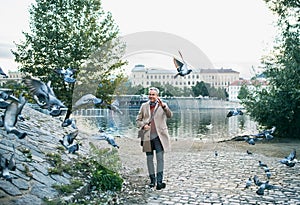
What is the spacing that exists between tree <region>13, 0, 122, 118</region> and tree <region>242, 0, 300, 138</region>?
7494 mm

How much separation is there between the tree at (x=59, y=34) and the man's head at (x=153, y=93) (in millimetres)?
11183

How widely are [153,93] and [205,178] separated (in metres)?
2.88

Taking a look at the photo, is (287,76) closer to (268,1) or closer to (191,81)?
(268,1)

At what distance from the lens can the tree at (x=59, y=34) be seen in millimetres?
17078

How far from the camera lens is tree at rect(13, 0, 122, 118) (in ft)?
56.0

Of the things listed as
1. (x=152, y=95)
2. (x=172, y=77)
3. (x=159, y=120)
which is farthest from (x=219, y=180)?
(x=172, y=77)

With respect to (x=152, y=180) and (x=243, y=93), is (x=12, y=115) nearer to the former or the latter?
(x=152, y=180)

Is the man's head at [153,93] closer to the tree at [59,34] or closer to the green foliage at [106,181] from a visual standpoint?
the green foliage at [106,181]

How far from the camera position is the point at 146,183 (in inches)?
274

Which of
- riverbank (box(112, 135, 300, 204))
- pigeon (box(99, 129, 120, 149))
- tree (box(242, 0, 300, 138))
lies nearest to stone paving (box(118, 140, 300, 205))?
riverbank (box(112, 135, 300, 204))

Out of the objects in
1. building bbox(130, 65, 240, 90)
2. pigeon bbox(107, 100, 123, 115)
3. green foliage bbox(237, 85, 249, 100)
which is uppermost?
green foliage bbox(237, 85, 249, 100)

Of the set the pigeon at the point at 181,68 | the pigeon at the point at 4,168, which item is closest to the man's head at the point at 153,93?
the pigeon at the point at 181,68

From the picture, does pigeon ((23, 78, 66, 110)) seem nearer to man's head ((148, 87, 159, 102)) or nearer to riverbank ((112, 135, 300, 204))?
man's head ((148, 87, 159, 102))

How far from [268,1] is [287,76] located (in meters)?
3.84
